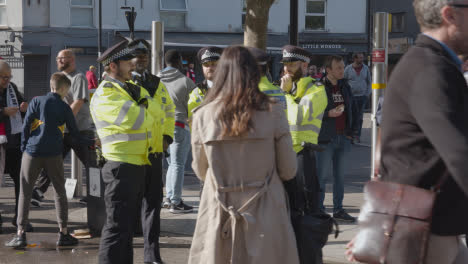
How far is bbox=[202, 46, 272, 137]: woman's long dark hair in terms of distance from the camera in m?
3.86

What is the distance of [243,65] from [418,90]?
1441 mm

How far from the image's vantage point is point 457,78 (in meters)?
2.66

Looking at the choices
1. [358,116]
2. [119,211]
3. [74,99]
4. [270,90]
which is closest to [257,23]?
[74,99]

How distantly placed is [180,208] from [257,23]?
8.90ft

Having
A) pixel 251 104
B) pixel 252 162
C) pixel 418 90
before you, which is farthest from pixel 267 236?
pixel 418 90

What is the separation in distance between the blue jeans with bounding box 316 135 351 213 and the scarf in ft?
A: 11.2

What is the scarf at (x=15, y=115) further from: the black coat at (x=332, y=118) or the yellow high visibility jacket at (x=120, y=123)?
the black coat at (x=332, y=118)

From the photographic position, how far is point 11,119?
26.2 feet

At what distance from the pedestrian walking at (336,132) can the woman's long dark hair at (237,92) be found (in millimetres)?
3983

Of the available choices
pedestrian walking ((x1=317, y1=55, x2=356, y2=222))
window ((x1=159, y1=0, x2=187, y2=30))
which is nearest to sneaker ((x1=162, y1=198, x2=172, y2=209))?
pedestrian walking ((x1=317, y1=55, x2=356, y2=222))

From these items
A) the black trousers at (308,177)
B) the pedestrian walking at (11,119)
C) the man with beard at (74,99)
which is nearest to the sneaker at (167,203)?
the man with beard at (74,99)

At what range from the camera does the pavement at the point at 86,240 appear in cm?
672

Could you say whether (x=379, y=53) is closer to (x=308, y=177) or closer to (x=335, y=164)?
(x=335, y=164)

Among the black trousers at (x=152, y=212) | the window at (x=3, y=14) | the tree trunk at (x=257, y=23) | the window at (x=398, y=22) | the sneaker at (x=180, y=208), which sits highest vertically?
the window at (x=398, y=22)
